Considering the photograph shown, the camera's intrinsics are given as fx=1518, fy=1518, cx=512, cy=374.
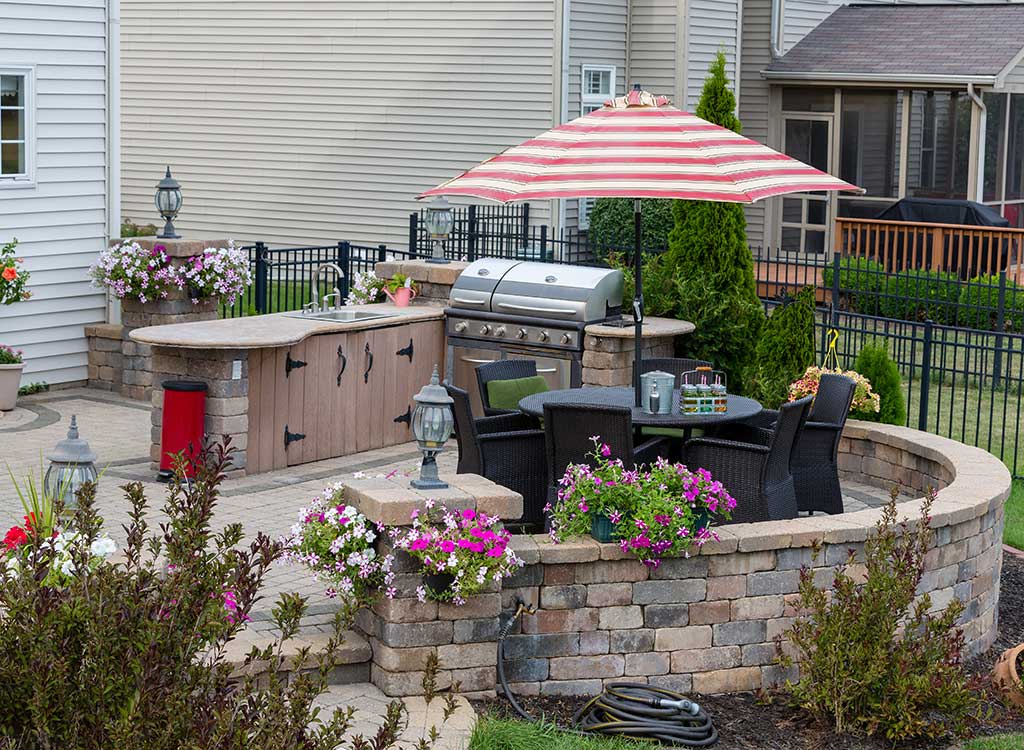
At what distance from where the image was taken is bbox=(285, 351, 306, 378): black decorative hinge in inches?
406

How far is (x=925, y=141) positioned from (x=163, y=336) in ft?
49.0

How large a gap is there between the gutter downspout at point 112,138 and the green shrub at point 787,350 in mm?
6099

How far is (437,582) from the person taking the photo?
638 centimetres

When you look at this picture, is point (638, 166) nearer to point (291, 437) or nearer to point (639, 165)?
point (639, 165)

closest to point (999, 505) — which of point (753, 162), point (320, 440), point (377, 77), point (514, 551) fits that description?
point (753, 162)

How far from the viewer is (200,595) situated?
13.8ft

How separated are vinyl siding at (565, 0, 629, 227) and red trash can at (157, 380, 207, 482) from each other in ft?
33.4

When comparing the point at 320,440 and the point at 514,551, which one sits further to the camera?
the point at 320,440

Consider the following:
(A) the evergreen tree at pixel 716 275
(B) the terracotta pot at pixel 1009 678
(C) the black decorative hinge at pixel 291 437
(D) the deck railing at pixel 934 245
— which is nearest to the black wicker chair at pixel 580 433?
(B) the terracotta pot at pixel 1009 678

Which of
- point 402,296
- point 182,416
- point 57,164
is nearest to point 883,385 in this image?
point 402,296

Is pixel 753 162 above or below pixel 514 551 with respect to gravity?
above

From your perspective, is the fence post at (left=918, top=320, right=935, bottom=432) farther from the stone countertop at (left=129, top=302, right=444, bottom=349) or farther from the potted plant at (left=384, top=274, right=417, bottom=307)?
the potted plant at (left=384, top=274, right=417, bottom=307)

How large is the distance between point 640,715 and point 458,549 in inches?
41.0

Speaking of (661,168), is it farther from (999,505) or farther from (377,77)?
(377,77)
